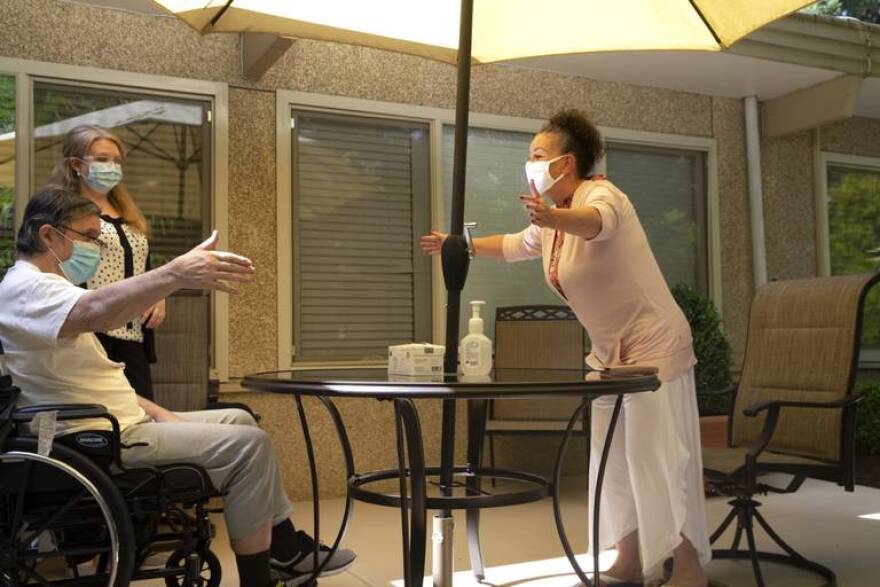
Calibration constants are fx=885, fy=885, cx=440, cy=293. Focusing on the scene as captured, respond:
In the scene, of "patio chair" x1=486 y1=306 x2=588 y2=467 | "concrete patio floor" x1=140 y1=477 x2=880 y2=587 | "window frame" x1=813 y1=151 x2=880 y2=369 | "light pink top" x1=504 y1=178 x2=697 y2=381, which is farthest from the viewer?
"window frame" x1=813 y1=151 x2=880 y2=369

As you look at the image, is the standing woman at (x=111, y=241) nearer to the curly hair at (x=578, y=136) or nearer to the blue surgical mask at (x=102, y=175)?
the blue surgical mask at (x=102, y=175)

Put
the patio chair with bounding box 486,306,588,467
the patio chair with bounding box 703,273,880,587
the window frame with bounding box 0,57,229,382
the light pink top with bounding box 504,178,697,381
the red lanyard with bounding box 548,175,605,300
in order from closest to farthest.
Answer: the light pink top with bounding box 504,178,697,381
the red lanyard with bounding box 548,175,605,300
the patio chair with bounding box 703,273,880,587
the window frame with bounding box 0,57,229,382
the patio chair with bounding box 486,306,588,467

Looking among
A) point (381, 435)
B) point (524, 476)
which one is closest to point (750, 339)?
point (524, 476)

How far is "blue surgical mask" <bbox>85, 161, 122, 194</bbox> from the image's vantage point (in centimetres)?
320

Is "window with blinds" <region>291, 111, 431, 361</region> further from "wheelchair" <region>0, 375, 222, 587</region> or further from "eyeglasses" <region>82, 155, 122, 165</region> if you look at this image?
"wheelchair" <region>0, 375, 222, 587</region>

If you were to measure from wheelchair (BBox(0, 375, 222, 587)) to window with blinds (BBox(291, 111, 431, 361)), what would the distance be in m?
2.35

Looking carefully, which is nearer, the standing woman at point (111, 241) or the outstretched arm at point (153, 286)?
the outstretched arm at point (153, 286)

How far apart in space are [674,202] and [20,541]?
4.67m

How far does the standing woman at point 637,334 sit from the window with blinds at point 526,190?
231cm

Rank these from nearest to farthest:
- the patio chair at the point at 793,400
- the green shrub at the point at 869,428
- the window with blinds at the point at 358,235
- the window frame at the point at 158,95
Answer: the patio chair at the point at 793,400 → the window frame at the point at 158,95 → the window with blinds at the point at 358,235 → the green shrub at the point at 869,428

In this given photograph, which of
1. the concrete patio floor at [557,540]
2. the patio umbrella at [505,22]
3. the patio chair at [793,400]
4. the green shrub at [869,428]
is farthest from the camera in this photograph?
the green shrub at [869,428]

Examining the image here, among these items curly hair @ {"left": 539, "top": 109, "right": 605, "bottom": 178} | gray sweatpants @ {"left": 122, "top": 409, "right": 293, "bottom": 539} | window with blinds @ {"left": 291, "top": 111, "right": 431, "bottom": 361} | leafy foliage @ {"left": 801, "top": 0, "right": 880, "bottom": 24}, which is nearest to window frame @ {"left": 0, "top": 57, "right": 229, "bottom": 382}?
window with blinds @ {"left": 291, "top": 111, "right": 431, "bottom": 361}

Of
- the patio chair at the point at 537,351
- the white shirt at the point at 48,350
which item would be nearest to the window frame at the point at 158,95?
the patio chair at the point at 537,351

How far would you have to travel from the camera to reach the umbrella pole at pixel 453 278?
7.71 ft
